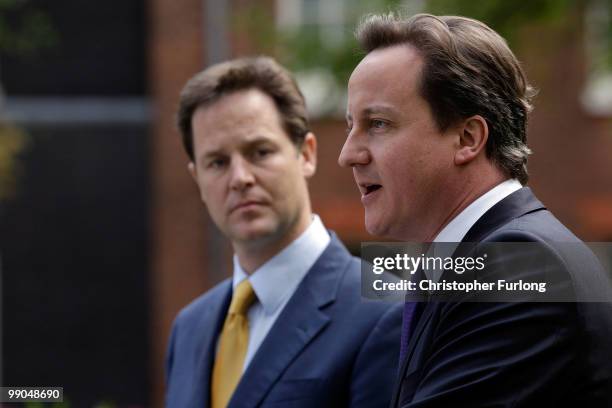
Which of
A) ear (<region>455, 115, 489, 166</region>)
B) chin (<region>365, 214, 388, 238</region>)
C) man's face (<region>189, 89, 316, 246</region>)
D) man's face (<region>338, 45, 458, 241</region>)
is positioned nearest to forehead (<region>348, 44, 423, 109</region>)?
man's face (<region>338, 45, 458, 241</region>)

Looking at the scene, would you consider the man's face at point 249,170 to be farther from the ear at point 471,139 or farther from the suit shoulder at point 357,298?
the ear at point 471,139

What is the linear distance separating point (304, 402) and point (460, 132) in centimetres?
97

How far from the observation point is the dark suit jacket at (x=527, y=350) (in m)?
1.87

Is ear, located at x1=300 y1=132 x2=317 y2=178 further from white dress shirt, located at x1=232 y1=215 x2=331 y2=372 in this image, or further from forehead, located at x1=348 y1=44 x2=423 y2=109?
forehead, located at x1=348 y1=44 x2=423 y2=109

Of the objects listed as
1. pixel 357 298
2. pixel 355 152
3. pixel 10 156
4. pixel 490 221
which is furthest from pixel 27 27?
pixel 490 221

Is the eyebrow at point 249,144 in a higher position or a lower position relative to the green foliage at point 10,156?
lower

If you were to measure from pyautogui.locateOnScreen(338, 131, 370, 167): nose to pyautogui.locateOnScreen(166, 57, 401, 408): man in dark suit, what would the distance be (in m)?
0.70

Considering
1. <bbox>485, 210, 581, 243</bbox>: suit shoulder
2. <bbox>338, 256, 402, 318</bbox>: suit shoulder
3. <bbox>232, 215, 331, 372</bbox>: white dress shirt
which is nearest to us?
<bbox>485, 210, 581, 243</bbox>: suit shoulder

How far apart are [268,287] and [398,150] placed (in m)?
1.07

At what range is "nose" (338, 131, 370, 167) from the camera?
2.24 m

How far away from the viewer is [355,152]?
2248 millimetres

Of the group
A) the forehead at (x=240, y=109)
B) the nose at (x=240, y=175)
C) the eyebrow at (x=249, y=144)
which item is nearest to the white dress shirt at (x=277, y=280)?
the nose at (x=240, y=175)

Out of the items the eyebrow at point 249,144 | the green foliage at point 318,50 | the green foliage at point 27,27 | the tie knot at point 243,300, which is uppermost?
the green foliage at point 27,27

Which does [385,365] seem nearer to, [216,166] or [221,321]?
[221,321]
